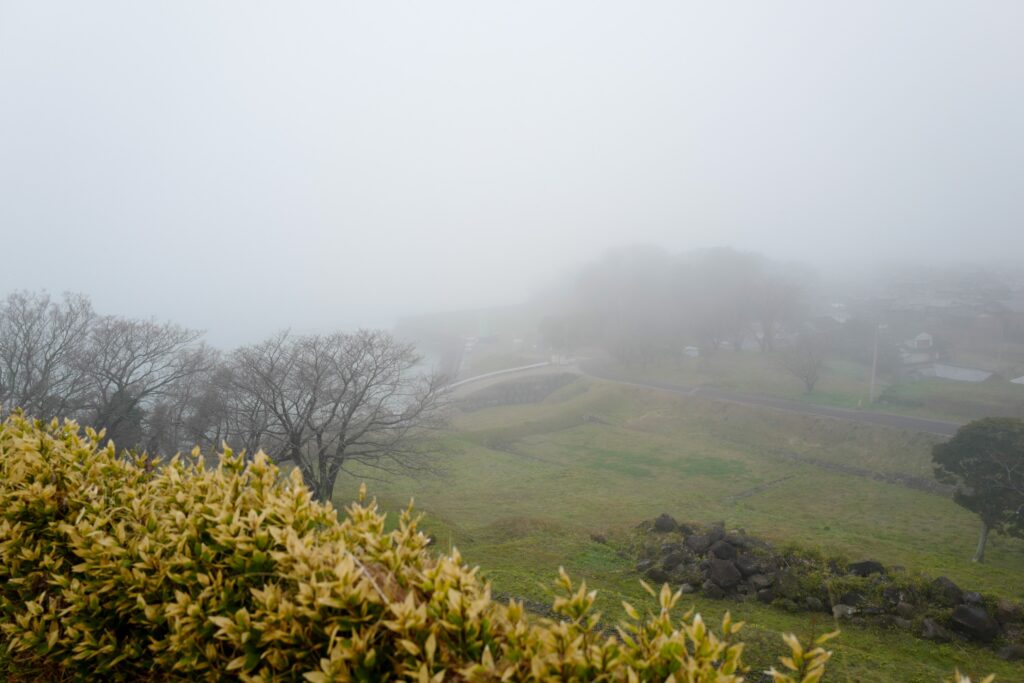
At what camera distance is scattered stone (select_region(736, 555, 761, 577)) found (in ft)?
39.7

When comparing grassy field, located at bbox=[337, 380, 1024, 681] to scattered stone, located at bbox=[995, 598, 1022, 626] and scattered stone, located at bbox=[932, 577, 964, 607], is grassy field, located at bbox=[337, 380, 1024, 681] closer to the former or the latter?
scattered stone, located at bbox=[995, 598, 1022, 626]

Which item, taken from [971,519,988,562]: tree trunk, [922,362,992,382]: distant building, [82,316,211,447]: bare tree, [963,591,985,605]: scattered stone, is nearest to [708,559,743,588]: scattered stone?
[963,591,985,605]: scattered stone

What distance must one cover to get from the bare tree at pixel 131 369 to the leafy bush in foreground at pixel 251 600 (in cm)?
2085

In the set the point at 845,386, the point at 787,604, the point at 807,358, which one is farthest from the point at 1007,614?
the point at 845,386

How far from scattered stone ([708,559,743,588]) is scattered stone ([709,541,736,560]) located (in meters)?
0.77

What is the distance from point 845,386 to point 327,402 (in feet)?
144

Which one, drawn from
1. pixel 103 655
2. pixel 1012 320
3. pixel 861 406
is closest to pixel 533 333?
pixel 861 406

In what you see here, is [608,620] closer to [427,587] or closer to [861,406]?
[427,587]

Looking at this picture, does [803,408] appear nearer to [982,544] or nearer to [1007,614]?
[982,544]

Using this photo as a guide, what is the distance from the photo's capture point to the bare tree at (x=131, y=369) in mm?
21906

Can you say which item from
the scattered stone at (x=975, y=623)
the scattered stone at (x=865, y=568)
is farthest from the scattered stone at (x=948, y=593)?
the scattered stone at (x=865, y=568)

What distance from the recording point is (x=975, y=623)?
10062 mm

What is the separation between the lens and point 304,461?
56.9ft

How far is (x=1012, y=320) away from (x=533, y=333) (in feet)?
175
